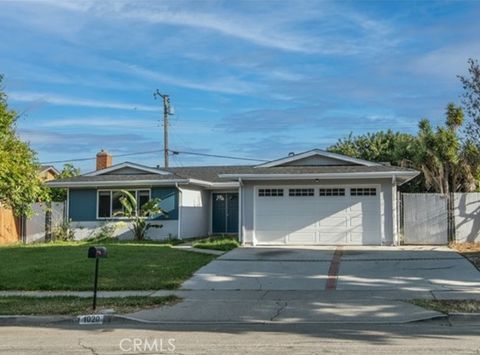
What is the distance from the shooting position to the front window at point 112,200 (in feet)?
86.0

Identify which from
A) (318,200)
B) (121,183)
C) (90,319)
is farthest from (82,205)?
(90,319)

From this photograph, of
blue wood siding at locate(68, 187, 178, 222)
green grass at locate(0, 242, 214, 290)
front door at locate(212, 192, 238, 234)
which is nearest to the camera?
green grass at locate(0, 242, 214, 290)

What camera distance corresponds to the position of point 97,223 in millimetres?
26156

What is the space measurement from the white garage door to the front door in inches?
276

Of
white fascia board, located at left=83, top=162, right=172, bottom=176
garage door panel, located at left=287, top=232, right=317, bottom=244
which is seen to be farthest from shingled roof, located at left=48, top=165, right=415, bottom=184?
garage door panel, located at left=287, top=232, right=317, bottom=244

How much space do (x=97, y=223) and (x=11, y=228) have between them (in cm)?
411

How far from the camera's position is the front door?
29328 millimetres

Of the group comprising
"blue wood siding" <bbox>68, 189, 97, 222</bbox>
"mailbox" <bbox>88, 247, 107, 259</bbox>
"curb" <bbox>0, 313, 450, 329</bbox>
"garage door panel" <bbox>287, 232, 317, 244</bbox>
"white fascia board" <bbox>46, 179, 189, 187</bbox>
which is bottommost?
"curb" <bbox>0, 313, 450, 329</bbox>

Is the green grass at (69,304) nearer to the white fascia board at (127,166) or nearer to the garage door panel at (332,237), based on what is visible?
the garage door panel at (332,237)

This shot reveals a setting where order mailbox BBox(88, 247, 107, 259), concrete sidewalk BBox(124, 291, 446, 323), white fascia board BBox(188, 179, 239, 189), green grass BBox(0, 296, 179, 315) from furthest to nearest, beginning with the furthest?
1. white fascia board BBox(188, 179, 239, 189)
2. mailbox BBox(88, 247, 107, 259)
3. green grass BBox(0, 296, 179, 315)
4. concrete sidewalk BBox(124, 291, 446, 323)

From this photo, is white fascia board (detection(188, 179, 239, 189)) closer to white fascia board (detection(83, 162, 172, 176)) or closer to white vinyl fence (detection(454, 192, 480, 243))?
white fascia board (detection(83, 162, 172, 176))

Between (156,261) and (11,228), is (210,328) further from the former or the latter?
(11,228)

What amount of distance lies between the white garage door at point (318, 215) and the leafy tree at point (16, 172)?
847 cm

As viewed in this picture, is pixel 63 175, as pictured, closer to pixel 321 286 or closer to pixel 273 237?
pixel 273 237
